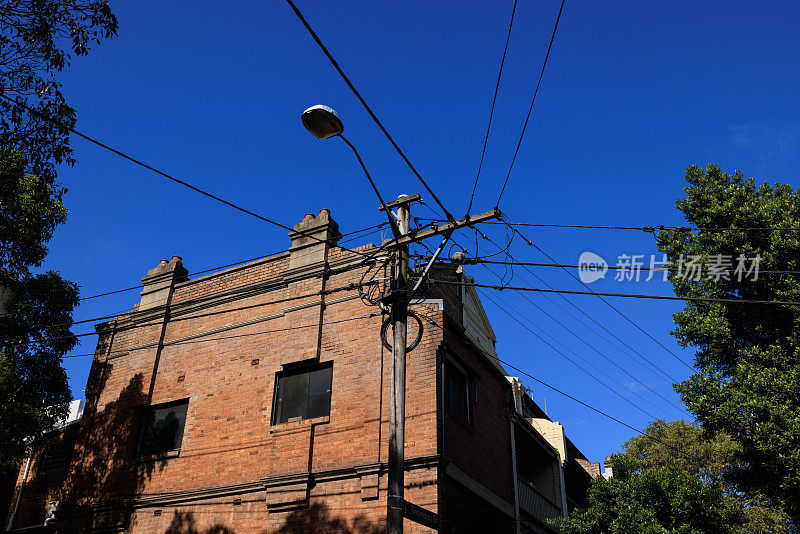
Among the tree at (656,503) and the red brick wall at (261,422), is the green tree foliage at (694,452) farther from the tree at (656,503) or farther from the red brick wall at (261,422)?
the red brick wall at (261,422)

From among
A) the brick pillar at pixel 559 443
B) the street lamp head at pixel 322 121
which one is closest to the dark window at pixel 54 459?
the street lamp head at pixel 322 121

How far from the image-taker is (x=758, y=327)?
14.7 m

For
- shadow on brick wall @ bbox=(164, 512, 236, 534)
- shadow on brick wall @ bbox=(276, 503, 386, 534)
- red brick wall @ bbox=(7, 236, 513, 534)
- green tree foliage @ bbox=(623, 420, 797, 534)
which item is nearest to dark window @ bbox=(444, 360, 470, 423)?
red brick wall @ bbox=(7, 236, 513, 534)

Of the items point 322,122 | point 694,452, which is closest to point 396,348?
point 322,122

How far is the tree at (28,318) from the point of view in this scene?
13461mm

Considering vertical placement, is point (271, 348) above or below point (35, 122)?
below

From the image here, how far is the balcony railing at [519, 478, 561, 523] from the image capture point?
17.2m

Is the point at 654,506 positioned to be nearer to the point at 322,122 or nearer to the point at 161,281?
the point at 322,122

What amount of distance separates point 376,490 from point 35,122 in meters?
10.1

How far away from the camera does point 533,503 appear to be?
1791 centimetres

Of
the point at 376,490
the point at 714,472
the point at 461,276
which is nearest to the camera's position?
the point at 376,490

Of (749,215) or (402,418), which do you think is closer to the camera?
(402,418)

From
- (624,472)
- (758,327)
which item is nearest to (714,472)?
(624,472)

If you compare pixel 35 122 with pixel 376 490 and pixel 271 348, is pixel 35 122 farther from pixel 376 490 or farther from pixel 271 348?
pixel 376 490
